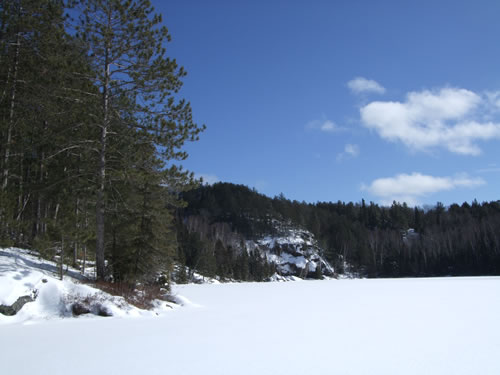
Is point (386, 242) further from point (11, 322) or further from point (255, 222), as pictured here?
point (11, 322)

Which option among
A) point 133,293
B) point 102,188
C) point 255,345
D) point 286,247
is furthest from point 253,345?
point 286,247

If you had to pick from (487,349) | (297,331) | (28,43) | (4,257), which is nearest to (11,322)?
(4,257)

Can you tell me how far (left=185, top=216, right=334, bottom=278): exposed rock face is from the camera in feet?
314

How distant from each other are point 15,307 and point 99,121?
7.68m

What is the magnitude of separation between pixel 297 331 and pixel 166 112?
33.0 feet

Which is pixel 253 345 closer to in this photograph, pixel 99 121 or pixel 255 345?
pixel 255 345

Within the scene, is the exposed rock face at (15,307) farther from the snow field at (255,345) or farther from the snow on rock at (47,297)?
the snow field at (255,345)

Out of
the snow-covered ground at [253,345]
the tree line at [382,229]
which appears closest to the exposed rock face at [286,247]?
the tree line at [382,229]

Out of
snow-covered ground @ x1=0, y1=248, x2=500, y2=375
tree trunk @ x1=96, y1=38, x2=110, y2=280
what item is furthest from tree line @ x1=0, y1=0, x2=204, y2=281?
snow-covered ground @ x1=0, y1=248, x2=500, y2=375

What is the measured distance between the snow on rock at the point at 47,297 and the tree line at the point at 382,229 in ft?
293

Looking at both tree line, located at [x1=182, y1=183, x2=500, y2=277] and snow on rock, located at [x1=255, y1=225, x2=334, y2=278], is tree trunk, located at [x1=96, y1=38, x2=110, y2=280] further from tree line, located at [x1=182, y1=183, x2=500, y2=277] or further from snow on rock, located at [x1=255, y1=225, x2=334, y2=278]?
tree line, located at [x1=182, y1=183, x2=500, y2=277]

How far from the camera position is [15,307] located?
862 centimetres

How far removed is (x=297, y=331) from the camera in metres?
8.13

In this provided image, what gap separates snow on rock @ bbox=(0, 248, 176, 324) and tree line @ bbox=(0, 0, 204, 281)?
2.46 meters
